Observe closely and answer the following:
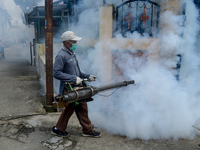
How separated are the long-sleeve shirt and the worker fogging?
53.2 inches

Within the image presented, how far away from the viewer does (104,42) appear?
16.3 feet

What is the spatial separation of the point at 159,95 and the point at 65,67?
2.00 m

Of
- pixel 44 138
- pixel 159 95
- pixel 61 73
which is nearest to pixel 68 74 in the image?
pixel 61 73

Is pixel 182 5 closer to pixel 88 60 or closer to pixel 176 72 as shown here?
pixel 176 72

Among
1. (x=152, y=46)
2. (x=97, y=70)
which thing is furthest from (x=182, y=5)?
(x=97, y=70)

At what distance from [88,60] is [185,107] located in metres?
2.77

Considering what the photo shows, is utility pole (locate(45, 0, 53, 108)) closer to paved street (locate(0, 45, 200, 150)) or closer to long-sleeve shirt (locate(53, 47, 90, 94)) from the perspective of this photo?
paved street (locate(0, 45, 200, 150))

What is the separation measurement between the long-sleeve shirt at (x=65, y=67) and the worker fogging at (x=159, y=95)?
1352 millimetres

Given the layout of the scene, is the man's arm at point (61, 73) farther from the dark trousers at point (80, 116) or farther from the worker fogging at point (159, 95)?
the worker fogging at point (159, 95)

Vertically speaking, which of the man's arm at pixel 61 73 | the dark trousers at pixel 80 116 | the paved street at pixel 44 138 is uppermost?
the man's arm at pixel 61 73

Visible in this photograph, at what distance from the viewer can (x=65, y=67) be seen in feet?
11.0

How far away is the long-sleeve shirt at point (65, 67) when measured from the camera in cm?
→ 321

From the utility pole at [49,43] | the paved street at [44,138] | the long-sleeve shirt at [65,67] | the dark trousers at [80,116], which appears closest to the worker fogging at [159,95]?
the paved street at [44,138]

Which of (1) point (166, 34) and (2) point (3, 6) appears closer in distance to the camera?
(1) point (166, 34)
